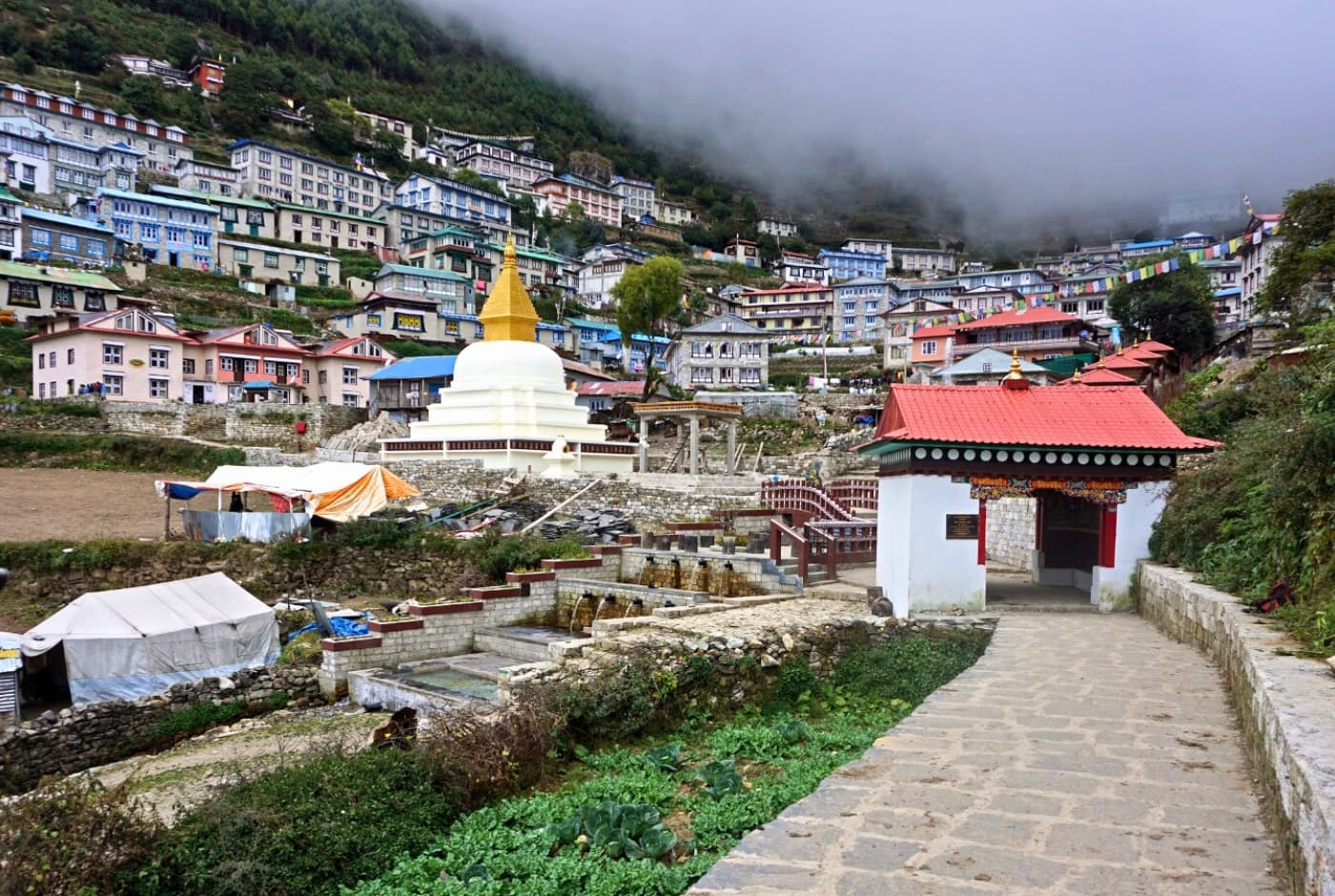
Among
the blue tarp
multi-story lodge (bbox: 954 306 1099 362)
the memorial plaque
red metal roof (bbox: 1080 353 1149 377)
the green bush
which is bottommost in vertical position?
the blue tarp

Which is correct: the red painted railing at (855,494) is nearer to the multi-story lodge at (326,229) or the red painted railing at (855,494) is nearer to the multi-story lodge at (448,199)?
the multi-story lodge at (326,229)

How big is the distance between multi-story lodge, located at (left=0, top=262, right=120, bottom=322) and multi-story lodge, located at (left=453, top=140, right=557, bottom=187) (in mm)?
70759

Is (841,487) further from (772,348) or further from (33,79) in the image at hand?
(33,79)

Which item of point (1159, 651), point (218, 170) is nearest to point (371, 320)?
point (218, 170)

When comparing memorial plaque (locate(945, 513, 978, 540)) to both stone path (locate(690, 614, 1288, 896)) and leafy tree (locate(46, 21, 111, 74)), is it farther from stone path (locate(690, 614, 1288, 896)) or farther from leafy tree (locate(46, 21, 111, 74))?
leafy tree (locate(46, 21, 111, 74))

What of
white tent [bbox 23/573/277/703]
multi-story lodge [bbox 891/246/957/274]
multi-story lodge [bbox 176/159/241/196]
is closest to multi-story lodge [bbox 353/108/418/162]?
multi-story lodge [bbox 176/159/241/196]

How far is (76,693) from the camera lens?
13.7 metres

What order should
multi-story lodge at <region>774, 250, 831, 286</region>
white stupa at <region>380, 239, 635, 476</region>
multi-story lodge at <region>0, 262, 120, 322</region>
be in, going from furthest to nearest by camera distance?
multi-story lodge at <region>774, 250, 831, 286</region> → multi-story lodge at <region>0, 262, 120, 322</region> → white stupa at <region>380, 239, 635, 476</region>

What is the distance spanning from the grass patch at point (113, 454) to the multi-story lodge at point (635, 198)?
97.1 m

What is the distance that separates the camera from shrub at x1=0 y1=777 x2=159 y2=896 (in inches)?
211

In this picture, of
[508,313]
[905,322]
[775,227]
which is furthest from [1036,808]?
[775,227]

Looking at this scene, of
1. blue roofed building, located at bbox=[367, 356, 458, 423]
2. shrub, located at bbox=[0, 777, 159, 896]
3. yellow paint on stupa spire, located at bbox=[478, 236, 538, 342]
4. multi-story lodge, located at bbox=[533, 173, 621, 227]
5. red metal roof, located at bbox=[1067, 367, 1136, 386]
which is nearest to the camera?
shrub, located at bbox=[0, 777, 159, 896]

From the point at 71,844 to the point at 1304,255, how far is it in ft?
116

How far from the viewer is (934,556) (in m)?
12.9
